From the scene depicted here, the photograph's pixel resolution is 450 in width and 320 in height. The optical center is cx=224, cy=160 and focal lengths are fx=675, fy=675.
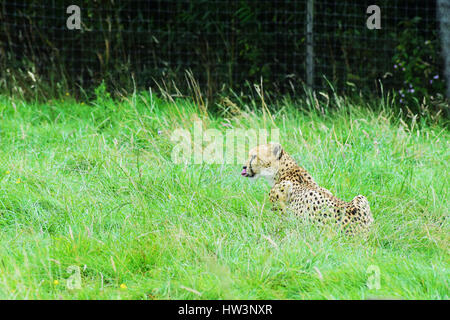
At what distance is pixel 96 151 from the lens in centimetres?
555

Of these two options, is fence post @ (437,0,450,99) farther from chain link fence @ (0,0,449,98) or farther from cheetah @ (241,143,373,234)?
cheetah @ (241,143,373,234)

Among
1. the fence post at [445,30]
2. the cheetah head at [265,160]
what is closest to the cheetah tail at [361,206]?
the cheetah head at [265,160]

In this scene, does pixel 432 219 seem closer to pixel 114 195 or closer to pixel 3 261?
pixel 114 195

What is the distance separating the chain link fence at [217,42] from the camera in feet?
27.4

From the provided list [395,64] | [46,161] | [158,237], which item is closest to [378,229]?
[158,237]

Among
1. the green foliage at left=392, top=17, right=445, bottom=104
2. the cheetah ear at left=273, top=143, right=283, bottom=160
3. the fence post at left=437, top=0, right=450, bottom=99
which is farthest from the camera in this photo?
the green foliage at left=392, top=17, right=445, bottom=104

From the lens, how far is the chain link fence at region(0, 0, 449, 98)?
8.34m

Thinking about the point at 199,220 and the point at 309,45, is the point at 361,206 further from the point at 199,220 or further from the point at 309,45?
the point at 309,45

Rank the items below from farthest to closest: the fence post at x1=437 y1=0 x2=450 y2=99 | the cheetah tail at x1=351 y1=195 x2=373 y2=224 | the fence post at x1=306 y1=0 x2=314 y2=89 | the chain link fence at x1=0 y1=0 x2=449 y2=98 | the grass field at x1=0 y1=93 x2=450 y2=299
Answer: the chain link fence at x1=0 y1=0 x2=449 y2=98
the fence post at x1=306 y1=0 x2=314 y2=89
the fence post at x1=437 y1=0 x2=450 y2=99
the cheetah tail at x1=351 y1=195 x2=373 y2=224
the grass field at x1=0 y1=93 x2=450 y2=299

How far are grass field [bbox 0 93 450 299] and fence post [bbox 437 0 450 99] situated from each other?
1.36 metres

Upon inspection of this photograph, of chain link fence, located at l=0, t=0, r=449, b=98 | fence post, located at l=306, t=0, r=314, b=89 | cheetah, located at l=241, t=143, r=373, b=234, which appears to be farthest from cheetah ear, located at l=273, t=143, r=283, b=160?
chain link fence, located at l=0, t=0, r=449, b=98

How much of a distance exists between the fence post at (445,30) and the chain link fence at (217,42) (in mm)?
630

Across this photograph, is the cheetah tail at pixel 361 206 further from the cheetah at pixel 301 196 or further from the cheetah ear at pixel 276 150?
the cheetah ear at pixel 276 150

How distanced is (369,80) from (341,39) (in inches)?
24.7
